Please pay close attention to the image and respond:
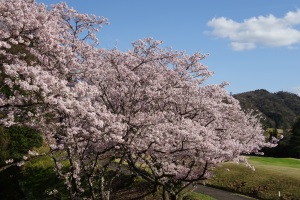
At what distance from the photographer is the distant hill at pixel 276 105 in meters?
130

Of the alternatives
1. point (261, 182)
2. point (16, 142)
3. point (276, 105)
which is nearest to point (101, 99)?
point (16, 142)

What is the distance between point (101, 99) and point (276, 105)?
143 meters

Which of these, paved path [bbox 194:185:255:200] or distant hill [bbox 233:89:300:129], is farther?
distant hill [bbox 233:89:300:129]

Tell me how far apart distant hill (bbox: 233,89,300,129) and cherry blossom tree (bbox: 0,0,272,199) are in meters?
102

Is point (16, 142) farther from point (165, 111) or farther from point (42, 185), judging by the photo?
point (165, 111)

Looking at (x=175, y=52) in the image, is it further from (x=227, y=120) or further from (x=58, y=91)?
(x=58, y=91)

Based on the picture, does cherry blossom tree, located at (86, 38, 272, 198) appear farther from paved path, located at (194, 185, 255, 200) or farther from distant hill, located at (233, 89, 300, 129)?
distant hill, located at (233, 89, 300, 129)

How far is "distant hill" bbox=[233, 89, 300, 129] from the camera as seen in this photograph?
129625 millimetres

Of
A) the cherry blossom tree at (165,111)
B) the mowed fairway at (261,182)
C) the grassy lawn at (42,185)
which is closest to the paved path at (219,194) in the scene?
the mowed fairway at (261,182)

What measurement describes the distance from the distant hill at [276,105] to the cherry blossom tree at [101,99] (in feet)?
336

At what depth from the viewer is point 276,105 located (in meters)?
148

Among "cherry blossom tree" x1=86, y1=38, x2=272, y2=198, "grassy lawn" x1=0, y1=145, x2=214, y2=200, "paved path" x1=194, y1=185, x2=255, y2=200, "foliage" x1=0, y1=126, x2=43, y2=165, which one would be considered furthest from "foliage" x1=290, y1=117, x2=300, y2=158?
"cherry blossom tree" x1=86, y1=38, x2=272, y2=198

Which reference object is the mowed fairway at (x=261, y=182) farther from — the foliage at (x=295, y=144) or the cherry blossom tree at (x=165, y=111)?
the foliage at (x=295, y=144)

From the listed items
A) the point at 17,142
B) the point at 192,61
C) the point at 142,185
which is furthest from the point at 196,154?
the point at 17,142
